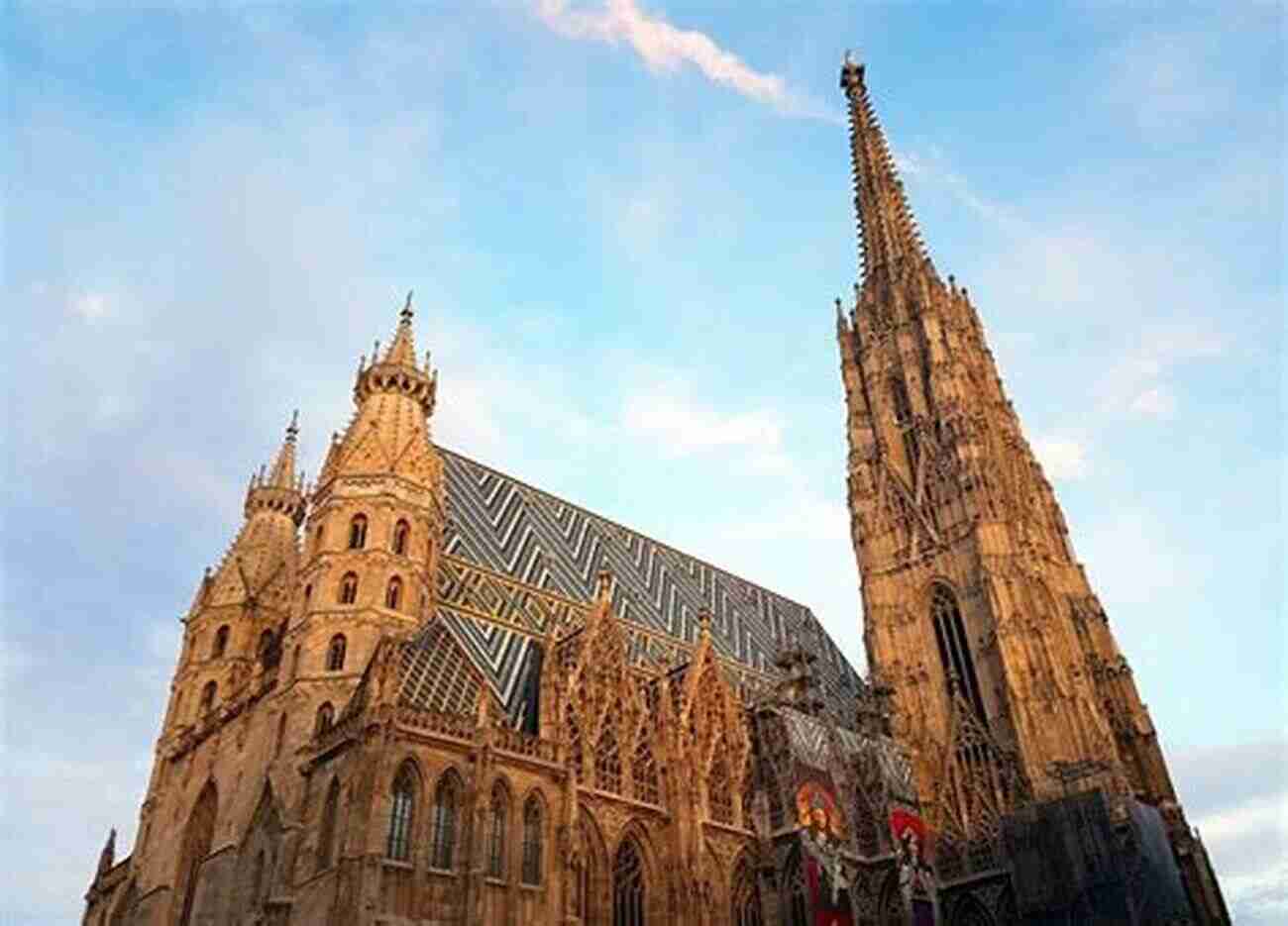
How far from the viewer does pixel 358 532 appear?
35.6m

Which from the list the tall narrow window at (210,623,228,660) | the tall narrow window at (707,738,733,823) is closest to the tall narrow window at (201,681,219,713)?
the tall narrow window at (210,623,228,660)

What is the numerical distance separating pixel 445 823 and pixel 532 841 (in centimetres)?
280

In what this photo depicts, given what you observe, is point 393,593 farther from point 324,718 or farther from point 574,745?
point 574,745

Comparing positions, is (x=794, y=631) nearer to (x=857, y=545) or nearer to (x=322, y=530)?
(x=857, y=545)

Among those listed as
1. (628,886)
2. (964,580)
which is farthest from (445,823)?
(964,580)

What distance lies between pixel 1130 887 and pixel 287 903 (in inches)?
1068

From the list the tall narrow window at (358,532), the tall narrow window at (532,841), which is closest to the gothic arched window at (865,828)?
the tall narrow window at (532,841)

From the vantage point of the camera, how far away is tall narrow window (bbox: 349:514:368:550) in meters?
35.2

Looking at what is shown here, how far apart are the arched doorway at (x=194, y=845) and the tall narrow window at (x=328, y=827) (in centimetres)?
725

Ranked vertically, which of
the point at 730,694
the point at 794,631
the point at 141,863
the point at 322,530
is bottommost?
the point at 141,863

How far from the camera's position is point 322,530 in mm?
35531

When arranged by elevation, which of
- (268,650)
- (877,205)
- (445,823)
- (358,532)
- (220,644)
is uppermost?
(877,205)

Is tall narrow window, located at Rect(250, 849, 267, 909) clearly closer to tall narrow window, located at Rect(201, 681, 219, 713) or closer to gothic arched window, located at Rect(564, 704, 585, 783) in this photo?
gothic arched window, located at Rect(564, 704, 585, 783)

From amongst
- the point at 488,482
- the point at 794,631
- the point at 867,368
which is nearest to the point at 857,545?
the point at 794,631
